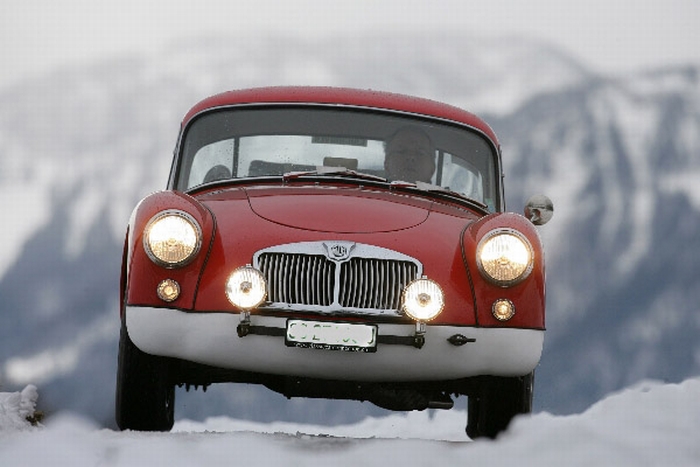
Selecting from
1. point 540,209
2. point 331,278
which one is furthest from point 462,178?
point 331,278

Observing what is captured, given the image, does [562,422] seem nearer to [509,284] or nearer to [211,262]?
[509,284]

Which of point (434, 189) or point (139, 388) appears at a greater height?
point (434, 189)

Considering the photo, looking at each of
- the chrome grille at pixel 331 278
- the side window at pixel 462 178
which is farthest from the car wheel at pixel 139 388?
the side window at pixel 462 178

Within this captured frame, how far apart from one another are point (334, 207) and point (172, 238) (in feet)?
2.67

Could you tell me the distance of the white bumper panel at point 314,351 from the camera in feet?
17.4

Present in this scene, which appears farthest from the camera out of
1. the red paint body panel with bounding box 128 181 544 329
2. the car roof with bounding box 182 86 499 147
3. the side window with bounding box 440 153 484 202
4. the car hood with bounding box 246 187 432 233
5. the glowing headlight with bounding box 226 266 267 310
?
the car roof with bounding box 182 86 499 147

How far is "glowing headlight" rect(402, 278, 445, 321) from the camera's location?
5.27 metres

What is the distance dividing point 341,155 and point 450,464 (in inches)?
119

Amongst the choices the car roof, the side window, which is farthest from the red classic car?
the car roof

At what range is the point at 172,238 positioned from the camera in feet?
17.7

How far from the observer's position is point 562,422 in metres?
4.55

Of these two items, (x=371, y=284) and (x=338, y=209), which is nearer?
(x=371, y=284)

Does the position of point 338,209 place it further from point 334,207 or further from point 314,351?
point 314,351

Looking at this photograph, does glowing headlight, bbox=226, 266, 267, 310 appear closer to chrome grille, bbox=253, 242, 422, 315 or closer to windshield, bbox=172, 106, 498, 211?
chrome grille, bbox=253, 242, 422, 315
